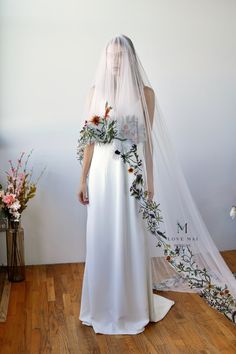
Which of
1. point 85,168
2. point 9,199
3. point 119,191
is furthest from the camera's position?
point 9,199

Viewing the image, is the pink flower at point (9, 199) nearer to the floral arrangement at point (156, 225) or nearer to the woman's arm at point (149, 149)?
the floral arrangement at point (156, 225)

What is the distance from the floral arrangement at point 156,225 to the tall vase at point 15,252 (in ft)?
2.97

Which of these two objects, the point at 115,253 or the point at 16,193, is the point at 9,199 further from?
the point at 115,253

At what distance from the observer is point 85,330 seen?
2.46 meters

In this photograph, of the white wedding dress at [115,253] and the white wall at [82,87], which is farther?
the white wall at [82,87]

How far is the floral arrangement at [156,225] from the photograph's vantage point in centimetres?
241

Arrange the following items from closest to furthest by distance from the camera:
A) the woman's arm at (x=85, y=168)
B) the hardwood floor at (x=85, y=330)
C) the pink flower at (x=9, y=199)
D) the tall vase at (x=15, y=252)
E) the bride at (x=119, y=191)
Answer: the hardwood floor at (x=85, y=330) < the bride at (x=119, y=191) < the woman's arm at (x=85, y=168) < the pink flower at (x=9, y=199) < the tall vase at (x=15, y=252)

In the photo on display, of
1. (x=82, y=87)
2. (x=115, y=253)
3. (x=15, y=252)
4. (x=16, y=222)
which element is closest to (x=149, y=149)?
(x=115, y=253)

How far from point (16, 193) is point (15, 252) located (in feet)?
1.40

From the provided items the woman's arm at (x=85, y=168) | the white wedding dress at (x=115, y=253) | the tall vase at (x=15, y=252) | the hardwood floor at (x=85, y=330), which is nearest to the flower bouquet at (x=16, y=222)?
the tall vase at (x=15, y=252)

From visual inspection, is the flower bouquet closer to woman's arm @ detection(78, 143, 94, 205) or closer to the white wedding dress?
woman's arm @ detection(78, 143, 94, 205)

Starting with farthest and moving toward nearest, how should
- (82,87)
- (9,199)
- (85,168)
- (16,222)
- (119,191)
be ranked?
(82,87)
(16,222)
(9,199)
(85,168)
(119,191)

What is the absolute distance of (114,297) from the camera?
2.47 m

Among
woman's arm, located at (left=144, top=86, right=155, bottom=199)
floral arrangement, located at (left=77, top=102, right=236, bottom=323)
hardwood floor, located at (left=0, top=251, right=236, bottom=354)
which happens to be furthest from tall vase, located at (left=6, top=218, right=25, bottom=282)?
woman's arm, located at (left=144, top=86, right=155, bottom=199)
